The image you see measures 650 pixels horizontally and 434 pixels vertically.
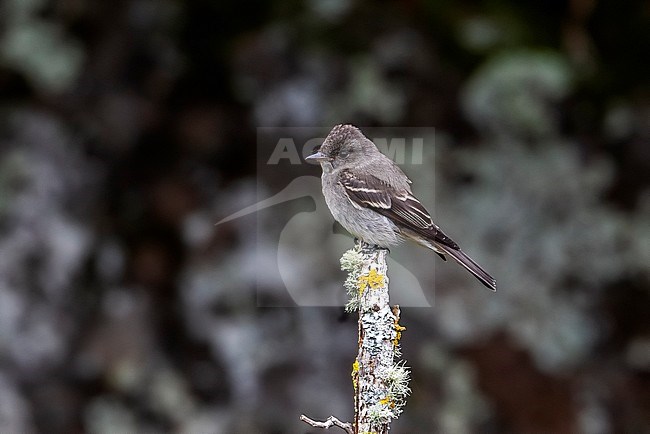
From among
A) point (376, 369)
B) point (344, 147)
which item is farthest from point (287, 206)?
point (376, 369)

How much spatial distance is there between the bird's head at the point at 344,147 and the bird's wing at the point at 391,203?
0.49ft

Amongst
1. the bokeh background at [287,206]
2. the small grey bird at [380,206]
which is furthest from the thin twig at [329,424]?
the bokeh background at [287,206]

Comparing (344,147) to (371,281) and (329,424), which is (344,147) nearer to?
(371,281)

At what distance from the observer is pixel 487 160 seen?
7.56 m

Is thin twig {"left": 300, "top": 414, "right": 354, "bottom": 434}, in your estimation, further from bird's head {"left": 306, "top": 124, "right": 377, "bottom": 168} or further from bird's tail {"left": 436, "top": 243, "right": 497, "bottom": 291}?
bird's head {"left": 306, "top": 124, "right": 377, "bottom": 168}

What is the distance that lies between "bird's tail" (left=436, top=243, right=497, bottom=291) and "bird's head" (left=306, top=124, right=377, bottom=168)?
55cm

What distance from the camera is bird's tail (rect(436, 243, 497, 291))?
10.5 ft

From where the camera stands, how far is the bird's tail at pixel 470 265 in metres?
3.19

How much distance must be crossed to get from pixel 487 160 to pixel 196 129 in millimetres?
2678

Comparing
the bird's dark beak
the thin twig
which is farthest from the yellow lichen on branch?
the bird's dark beak

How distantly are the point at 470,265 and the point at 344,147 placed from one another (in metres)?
0.71

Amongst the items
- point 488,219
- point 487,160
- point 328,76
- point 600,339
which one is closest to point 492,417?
point 600,339

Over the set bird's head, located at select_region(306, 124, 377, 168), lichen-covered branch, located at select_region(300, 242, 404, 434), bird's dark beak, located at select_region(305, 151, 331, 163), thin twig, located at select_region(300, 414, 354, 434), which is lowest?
thin twig, located at select_region(300, 414, 354, 434)

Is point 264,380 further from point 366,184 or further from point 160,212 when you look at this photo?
point 366,184
